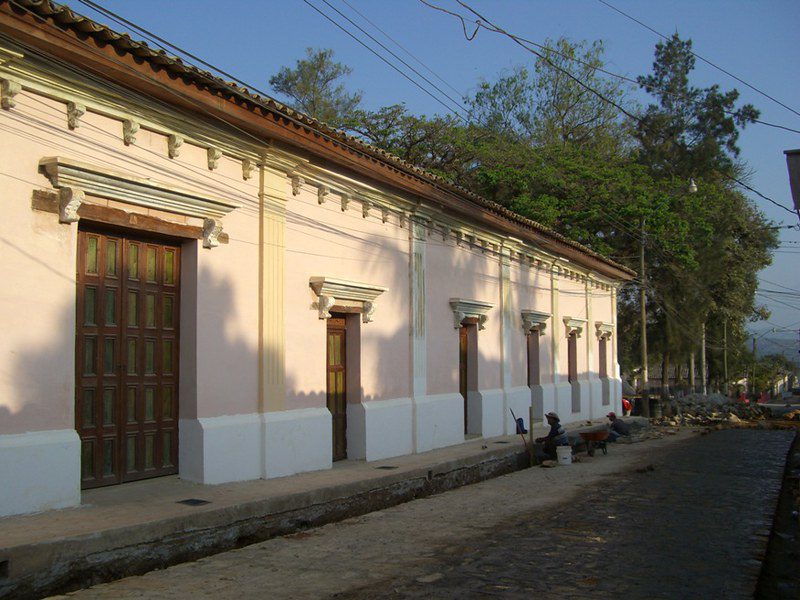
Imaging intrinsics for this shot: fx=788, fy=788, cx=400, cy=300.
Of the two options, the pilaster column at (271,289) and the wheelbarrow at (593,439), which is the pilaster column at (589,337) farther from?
the pilaster column at (271,289)

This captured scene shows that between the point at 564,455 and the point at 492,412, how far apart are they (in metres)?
2.31

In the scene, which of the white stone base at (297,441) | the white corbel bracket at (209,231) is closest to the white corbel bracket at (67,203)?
the white corbel bracket at (209,231)

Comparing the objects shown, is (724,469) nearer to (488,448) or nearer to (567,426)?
(488,448)

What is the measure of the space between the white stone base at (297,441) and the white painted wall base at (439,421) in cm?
306

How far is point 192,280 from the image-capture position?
8.98 metres

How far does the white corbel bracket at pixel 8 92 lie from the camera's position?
270 inches

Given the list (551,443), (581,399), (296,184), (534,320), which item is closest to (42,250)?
(296,184)

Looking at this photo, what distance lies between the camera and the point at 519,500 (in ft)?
35.0

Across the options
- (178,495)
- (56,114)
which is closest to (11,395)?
(178,495)

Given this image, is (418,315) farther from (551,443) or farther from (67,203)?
(67,203)

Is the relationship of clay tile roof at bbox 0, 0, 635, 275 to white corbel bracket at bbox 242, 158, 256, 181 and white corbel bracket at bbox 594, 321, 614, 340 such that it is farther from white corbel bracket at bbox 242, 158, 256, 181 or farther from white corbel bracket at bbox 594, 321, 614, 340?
white corbel bracket at bbox 594, 321, 614, 340

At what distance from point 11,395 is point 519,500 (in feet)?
21.5

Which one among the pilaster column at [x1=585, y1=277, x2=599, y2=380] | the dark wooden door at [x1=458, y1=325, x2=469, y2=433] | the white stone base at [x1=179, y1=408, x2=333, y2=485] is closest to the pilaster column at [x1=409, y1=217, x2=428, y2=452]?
the dark wooden door at [x1=458, y1=325, x2=469, y2=433]

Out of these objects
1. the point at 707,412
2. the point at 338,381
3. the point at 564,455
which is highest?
the point at 338,381
